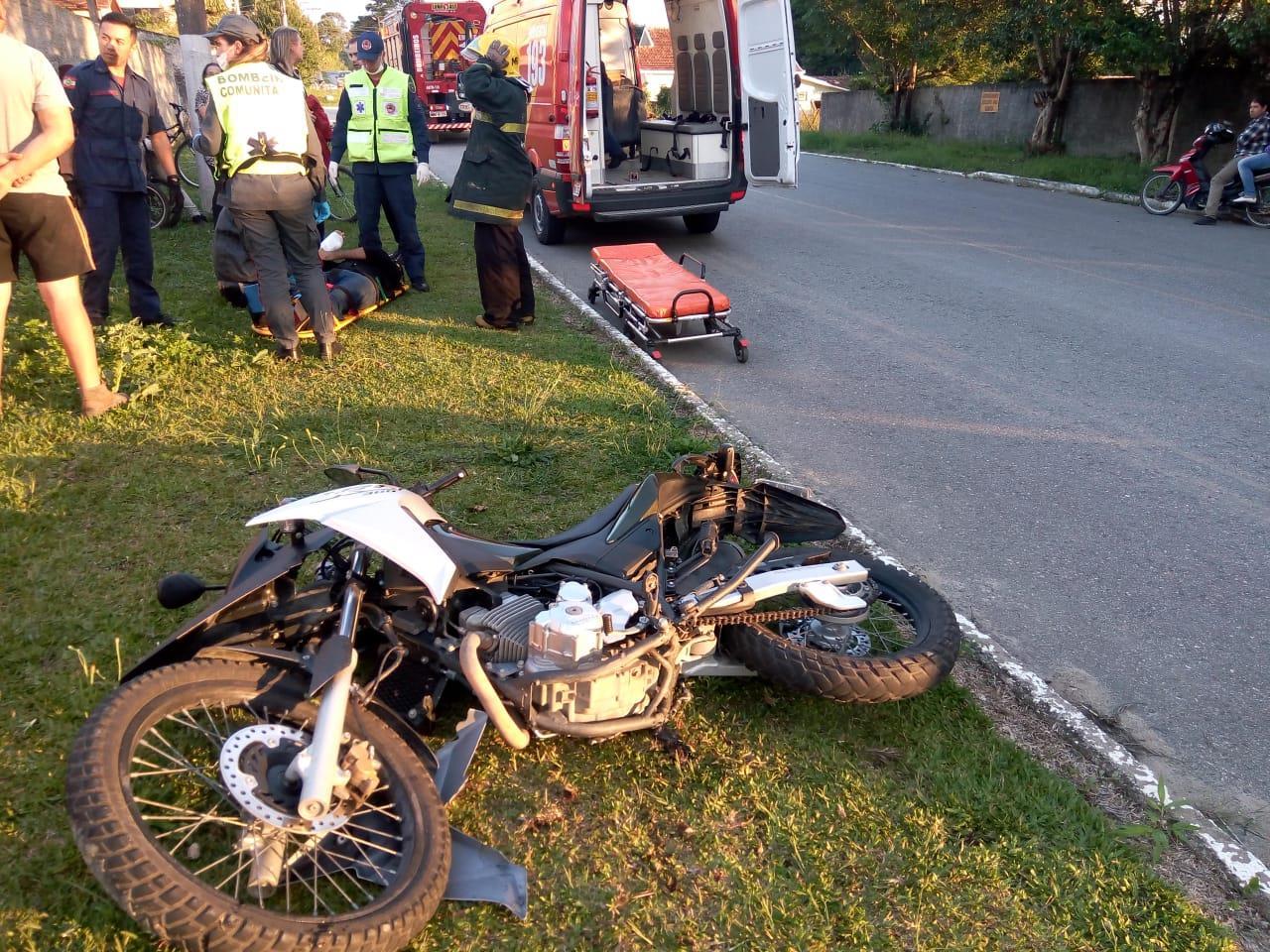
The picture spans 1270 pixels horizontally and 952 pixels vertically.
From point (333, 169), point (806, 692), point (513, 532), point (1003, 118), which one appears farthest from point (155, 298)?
point (1003, 118)

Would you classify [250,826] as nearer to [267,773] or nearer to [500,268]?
[267,773]

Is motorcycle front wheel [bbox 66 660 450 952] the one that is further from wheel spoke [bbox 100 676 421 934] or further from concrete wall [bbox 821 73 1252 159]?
concrete wall [bbox 821 73 1252 159]

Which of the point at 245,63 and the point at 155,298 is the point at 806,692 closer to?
the point at 245,63

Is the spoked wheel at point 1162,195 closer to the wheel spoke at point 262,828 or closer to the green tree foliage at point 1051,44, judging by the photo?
the green tree foliage at point 1051,44

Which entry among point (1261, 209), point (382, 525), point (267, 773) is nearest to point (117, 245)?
point (382, 525)

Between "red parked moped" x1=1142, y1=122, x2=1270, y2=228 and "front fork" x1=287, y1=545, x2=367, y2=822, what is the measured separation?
14.0 meters

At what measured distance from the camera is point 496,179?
22.4 feet

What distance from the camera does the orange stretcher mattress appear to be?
6773 millimetres

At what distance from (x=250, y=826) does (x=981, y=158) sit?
22.1 meters

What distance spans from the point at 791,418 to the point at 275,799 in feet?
13.4

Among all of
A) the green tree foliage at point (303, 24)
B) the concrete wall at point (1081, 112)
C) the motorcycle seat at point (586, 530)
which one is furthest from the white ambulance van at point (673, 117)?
the green tree foliage at point (303, 24)

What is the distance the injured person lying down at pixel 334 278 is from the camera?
6.68m

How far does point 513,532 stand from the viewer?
419 centimetres

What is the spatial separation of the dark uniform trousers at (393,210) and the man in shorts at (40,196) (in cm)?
307
